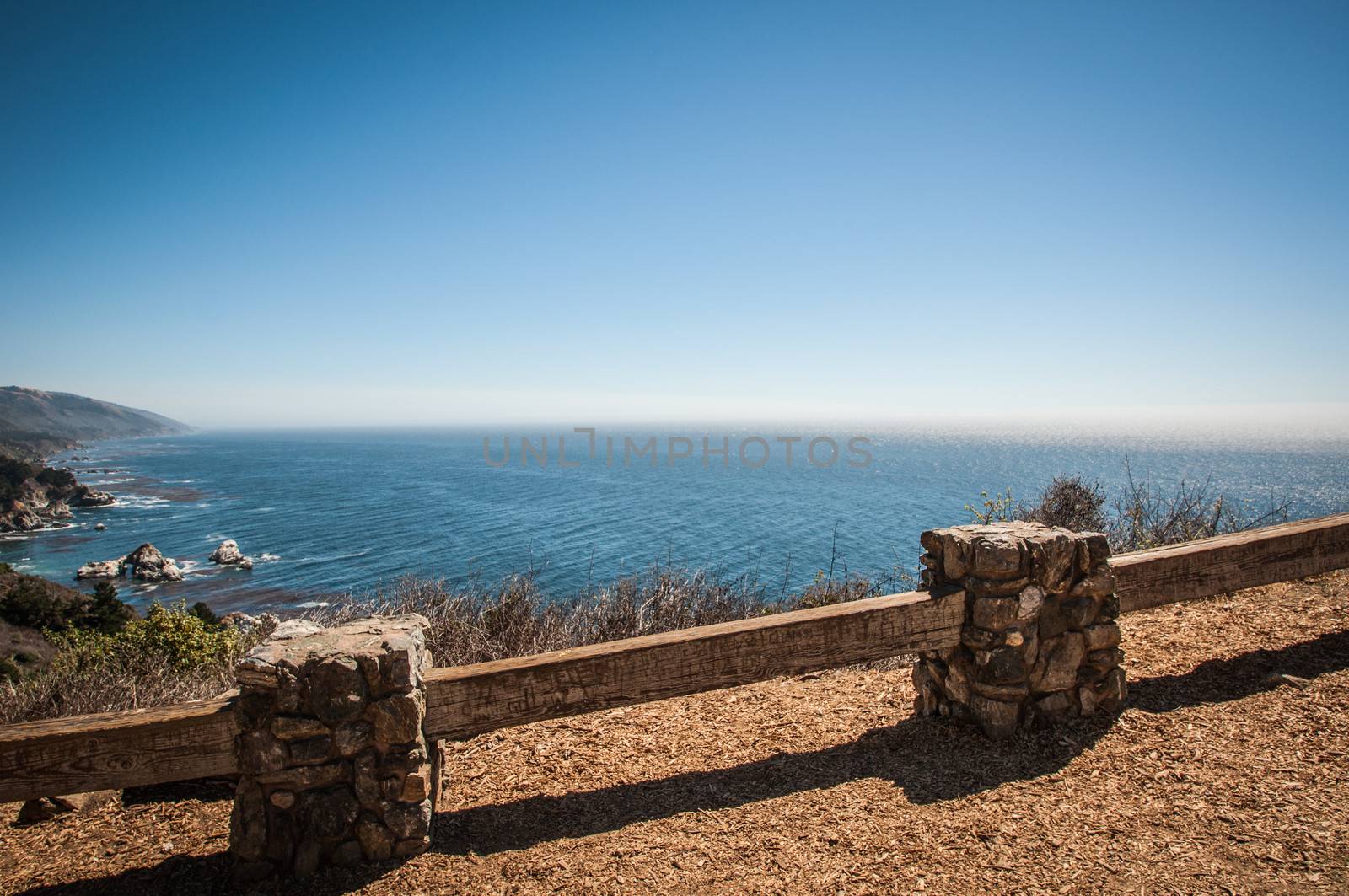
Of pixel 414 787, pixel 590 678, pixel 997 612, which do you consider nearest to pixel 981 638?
pixel 997 612

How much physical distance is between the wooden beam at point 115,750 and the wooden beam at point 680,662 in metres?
0.91

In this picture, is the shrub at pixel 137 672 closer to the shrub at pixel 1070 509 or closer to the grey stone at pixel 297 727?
the grey stone at pixel 297 727

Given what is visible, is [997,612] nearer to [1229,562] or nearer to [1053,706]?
[1053,706]

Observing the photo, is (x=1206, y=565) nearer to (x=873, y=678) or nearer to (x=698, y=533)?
(x=873, y=678)

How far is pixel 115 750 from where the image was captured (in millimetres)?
2578

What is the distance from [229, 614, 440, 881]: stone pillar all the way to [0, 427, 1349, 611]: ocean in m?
7.16

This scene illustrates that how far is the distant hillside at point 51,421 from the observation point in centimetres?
9588

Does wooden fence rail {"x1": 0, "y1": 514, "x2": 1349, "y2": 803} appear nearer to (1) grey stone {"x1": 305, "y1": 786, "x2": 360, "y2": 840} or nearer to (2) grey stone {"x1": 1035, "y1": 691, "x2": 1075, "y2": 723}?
(1) grey stone {"x1": 305, "y1": 786, "x2": 360, "y2": 840}

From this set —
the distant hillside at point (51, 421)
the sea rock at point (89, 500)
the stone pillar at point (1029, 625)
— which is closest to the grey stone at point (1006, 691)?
the stone pillar at point (1029, 625)

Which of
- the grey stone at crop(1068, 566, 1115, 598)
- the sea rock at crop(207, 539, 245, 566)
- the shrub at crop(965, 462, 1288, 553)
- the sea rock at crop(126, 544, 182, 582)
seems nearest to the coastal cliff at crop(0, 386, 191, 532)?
the sea rock at crop(126, 544, 182, 582)

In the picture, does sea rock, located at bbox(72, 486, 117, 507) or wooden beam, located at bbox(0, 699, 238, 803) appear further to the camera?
sea rock, located at bbox(72, 486, 117, 507)

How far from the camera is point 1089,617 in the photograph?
3422 mm

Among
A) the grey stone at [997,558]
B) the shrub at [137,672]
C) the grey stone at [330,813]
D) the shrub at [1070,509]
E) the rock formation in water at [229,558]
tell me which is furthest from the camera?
the rock formation in water at [229,558]

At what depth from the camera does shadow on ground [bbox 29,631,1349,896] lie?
8.89 feet
